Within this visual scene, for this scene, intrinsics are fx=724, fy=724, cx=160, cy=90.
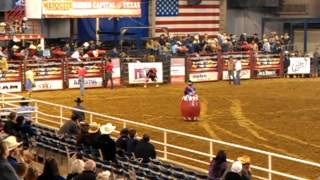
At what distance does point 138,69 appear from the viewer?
35.4 meters

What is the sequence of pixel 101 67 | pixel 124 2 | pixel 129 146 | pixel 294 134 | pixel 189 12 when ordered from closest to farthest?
pixel 129 146 < pixel 294 134 < pixel 101 67 < pixel 124 2 < pixel 189 12

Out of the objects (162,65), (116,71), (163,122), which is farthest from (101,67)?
(163,122)

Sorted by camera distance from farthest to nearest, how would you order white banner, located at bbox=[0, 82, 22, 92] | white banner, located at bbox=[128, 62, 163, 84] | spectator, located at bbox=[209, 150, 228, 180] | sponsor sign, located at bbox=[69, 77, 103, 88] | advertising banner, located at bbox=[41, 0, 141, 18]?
advertising banner, located at bbox=[41, 0, 141, 18] → white banner, located at bbox=[128, 62, 163, 84] → sponsor sign, located at bbox=[69, 77, 103, 88] → white banner, located at bbox=[0, 82, 22, 92] → spectator, located at bbox=[209, 150, 228, 180]

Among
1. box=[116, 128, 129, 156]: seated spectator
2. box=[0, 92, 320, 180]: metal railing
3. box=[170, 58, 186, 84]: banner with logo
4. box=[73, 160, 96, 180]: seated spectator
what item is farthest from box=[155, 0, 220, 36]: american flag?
box=[73, 160, 96, 180]: seated spectator

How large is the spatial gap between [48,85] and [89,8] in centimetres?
679

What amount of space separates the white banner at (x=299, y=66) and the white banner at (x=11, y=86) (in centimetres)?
1511

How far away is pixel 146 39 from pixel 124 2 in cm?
378

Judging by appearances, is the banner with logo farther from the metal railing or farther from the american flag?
the metal railing

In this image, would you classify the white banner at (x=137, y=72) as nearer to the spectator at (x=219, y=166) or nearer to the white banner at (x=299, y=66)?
the white banner at (x=299, y=66)

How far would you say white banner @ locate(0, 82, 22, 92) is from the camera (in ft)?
106

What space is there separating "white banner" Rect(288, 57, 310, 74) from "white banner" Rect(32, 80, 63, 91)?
43.1 feet

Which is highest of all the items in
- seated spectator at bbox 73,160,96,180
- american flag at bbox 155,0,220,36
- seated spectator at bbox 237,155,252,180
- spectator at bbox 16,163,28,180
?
american flag at bbox 155,0,220,36

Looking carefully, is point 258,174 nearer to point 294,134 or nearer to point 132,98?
point 294,134

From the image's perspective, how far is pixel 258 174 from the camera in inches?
624
